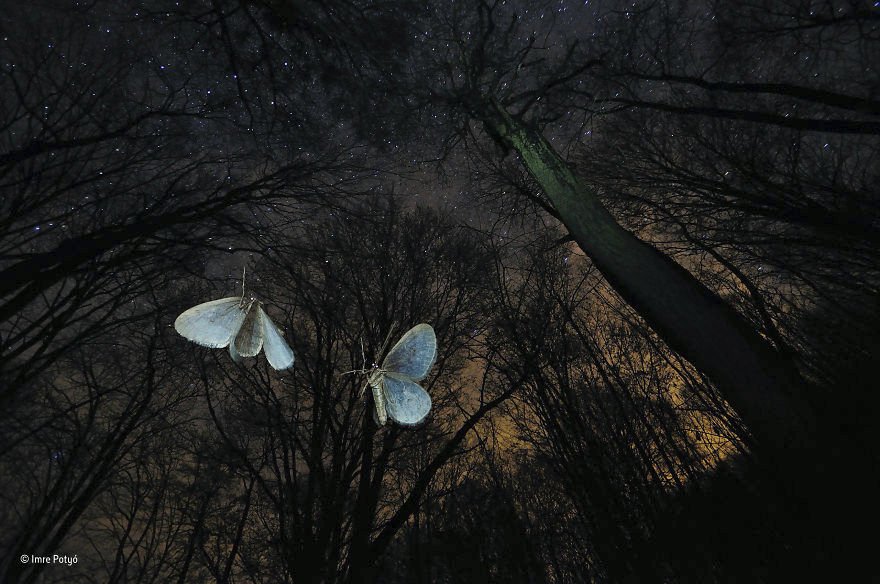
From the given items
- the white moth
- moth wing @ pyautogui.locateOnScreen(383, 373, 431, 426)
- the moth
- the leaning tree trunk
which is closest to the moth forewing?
the moth

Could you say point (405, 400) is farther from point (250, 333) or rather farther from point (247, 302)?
point (247, 302)

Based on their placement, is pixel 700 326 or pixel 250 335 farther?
pixel 250 335

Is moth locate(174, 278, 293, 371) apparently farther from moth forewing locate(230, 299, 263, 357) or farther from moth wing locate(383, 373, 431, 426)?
moth wing locate(383, 373, 431, 426)

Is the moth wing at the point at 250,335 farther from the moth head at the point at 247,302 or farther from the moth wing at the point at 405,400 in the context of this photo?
the moth wing at the point at 405,400

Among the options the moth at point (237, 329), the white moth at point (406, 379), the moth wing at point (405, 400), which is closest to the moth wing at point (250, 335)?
the moth at point (237, 329)

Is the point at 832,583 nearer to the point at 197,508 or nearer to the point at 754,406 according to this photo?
the point at 754,406

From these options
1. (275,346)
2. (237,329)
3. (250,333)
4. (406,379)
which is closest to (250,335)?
(250,333)

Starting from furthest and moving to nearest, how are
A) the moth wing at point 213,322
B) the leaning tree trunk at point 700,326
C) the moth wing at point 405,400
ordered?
the moth wing at point 405,400
the moth wing at point 213,322
the leaning tree trunk at point 700,326
